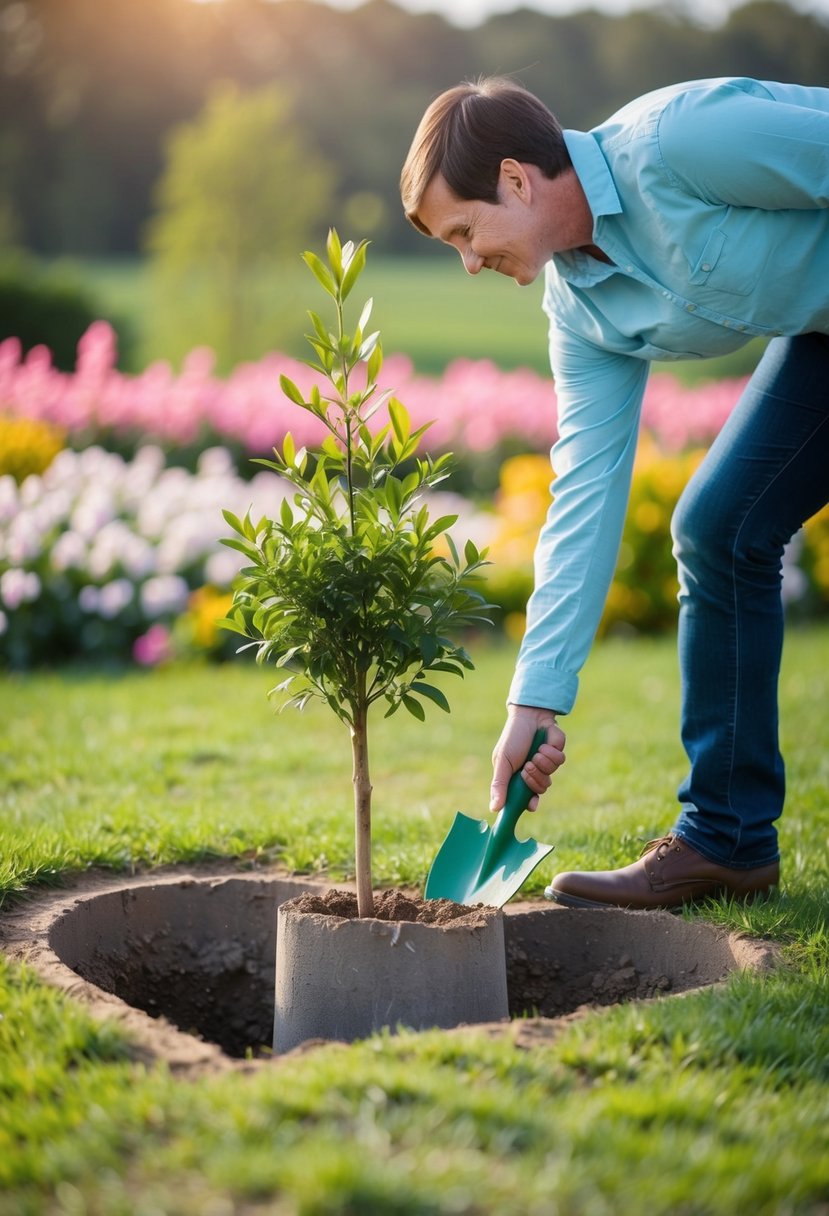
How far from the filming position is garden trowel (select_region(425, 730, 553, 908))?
2.53m

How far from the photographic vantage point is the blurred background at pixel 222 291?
618cm

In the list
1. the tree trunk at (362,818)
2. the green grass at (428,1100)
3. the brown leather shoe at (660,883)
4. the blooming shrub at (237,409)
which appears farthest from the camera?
the blooming shrub at (237,409)

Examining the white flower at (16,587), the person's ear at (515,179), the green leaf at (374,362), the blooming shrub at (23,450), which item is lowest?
the white flower at (16,587)

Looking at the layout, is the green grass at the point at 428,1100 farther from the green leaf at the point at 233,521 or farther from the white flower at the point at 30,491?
the white flower at the point at 30,491

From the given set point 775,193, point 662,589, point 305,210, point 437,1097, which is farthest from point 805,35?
point 437,1097

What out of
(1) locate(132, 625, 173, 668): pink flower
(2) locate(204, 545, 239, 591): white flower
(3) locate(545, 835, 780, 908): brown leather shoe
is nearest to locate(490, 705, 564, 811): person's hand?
(3) locate(545, 835, 780, 908): brown leather shoe

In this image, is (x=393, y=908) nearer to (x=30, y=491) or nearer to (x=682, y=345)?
(x=682, y=345)

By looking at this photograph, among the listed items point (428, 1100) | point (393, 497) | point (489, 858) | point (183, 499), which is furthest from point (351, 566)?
point (183, 499)

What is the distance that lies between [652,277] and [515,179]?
1.11ft

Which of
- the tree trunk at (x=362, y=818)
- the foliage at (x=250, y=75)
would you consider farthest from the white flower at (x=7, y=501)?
the foliage at (x=250, y=75)

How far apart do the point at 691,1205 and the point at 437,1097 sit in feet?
1.22

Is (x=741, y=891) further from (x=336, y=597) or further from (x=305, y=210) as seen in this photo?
(x=305, y=210)

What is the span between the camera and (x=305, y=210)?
1224cm

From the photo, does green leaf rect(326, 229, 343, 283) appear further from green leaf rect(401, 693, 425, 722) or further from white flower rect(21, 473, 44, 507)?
white flower rect(21, 473, 44, 507)
